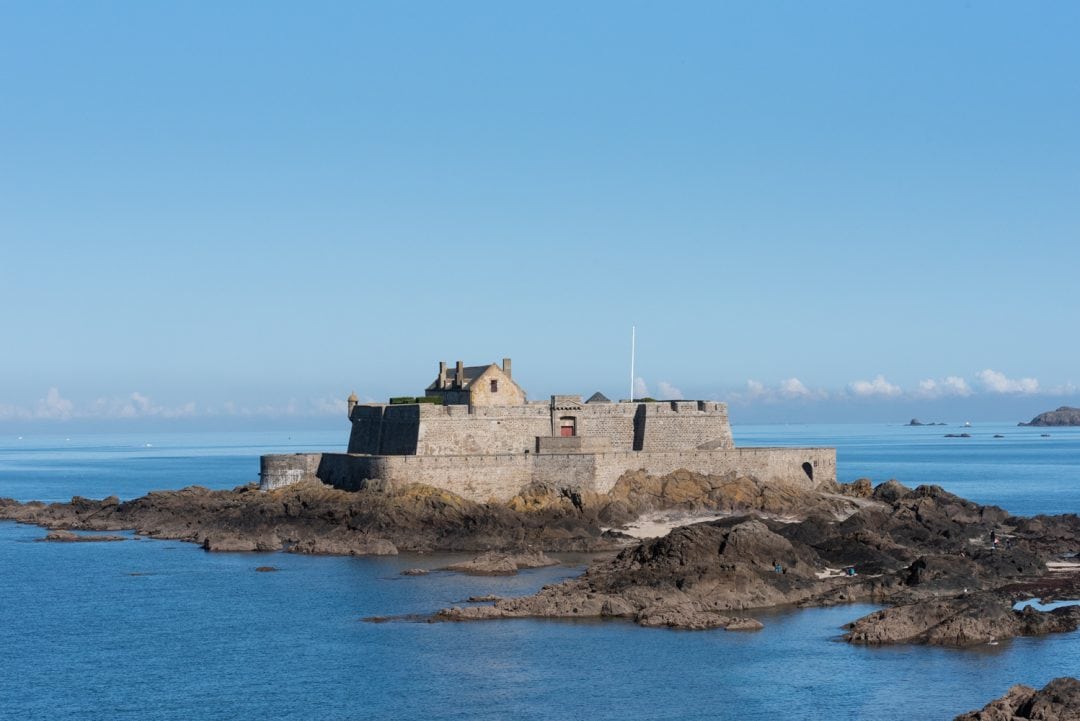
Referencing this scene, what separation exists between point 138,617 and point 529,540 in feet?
51.3

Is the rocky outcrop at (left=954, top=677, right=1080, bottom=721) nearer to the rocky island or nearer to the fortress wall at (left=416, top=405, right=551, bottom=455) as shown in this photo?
the rocky island

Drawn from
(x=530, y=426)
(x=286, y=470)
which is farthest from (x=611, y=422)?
(x=286, y=470)

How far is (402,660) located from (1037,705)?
1364cm

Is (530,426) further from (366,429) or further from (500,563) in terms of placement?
(500,563)

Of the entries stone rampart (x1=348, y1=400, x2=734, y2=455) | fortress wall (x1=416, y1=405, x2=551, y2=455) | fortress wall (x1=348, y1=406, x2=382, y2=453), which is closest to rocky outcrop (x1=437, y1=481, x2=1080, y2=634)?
stone rampart (x1=348, y1=400, x2=734, y2=455)

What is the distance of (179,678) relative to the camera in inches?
1158

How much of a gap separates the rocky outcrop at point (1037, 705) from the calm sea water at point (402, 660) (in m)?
1.84

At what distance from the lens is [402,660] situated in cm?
3028

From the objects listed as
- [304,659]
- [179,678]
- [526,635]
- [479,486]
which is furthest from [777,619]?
[479,486]

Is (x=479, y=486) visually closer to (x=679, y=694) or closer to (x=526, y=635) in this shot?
(x=526, y=635)

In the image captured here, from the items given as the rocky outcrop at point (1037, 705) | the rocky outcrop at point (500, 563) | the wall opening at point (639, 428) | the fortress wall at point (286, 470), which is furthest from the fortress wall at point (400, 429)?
the rocky outcrop at point (1037, 705)

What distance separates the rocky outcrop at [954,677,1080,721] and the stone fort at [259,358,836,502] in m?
29.1

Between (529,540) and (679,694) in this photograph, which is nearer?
(679,694)

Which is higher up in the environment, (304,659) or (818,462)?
(818,462)
